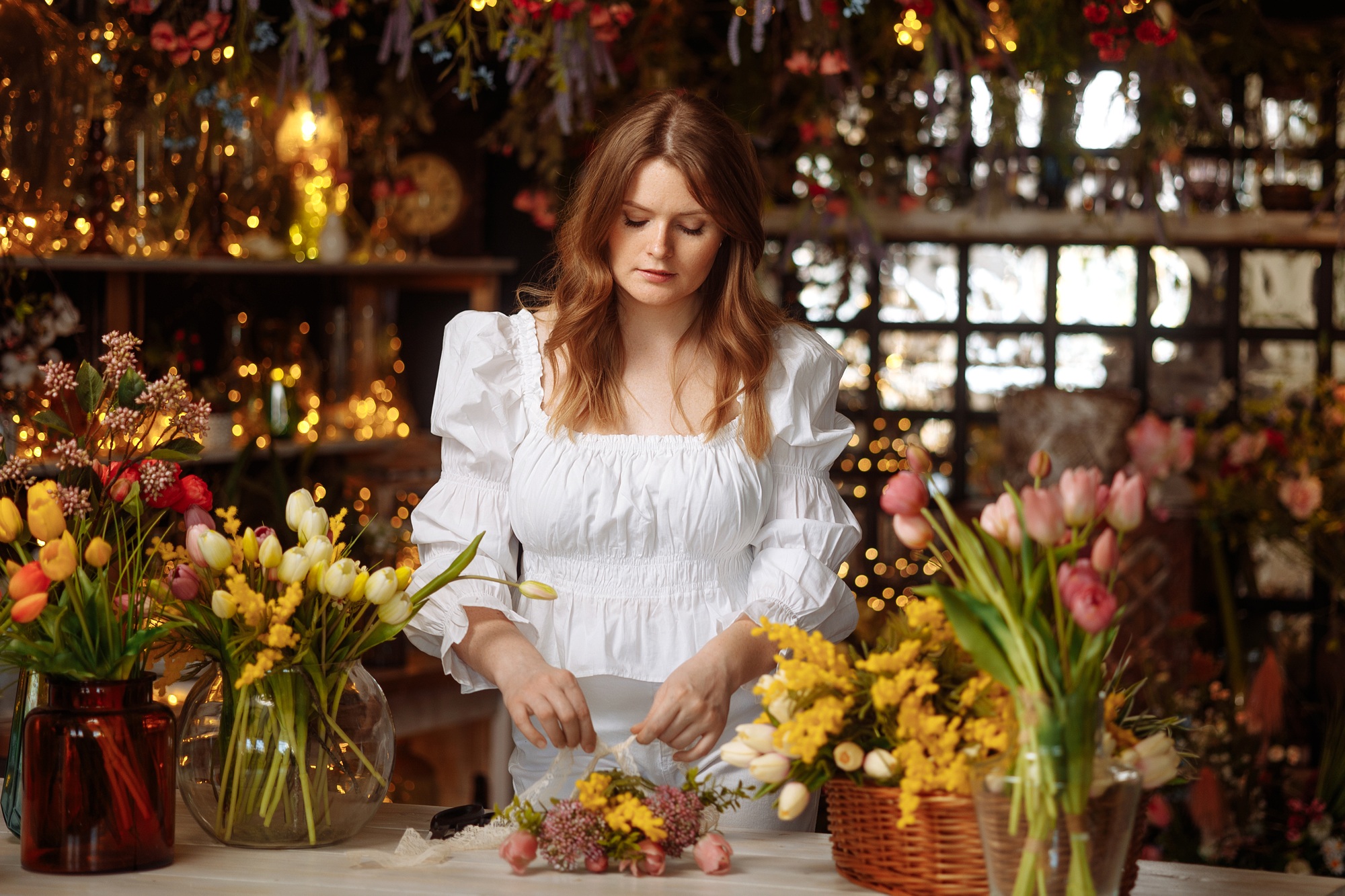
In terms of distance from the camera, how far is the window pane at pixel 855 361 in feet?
13.2

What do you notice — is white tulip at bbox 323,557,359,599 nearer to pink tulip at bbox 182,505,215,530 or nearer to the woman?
pink tulip at bbox 182,505,215,530

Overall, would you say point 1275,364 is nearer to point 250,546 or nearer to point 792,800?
point 792,800

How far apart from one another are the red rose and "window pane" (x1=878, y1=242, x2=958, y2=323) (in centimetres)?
282

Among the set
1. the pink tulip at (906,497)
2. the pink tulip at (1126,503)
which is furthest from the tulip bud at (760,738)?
the pink tulip at (1126,503)

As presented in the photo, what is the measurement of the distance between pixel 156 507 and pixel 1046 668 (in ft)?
2.95

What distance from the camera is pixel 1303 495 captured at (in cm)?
349

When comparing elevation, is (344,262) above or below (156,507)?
above


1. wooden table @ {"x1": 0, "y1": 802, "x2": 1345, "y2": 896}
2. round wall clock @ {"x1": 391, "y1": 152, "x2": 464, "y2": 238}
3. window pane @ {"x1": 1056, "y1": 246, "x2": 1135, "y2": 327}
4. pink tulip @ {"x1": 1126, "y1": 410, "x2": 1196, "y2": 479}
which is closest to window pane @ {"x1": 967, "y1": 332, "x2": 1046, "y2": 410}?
window pane @ {"x1": 1056, "y1": 246, "x2": 1135, "y2": 327}

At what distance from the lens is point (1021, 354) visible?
3.98 metres

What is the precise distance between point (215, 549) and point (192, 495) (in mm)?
142

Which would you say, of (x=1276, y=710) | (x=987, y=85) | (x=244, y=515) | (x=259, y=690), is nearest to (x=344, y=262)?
(x=244, y=515)

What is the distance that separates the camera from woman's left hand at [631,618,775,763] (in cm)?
150

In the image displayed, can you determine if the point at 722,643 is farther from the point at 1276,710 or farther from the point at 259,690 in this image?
the point at 1276,710

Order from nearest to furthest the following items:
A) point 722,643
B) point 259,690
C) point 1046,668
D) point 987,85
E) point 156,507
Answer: point 1046,668, point 259,690, point 156,507, point 722,643, point 987,85
